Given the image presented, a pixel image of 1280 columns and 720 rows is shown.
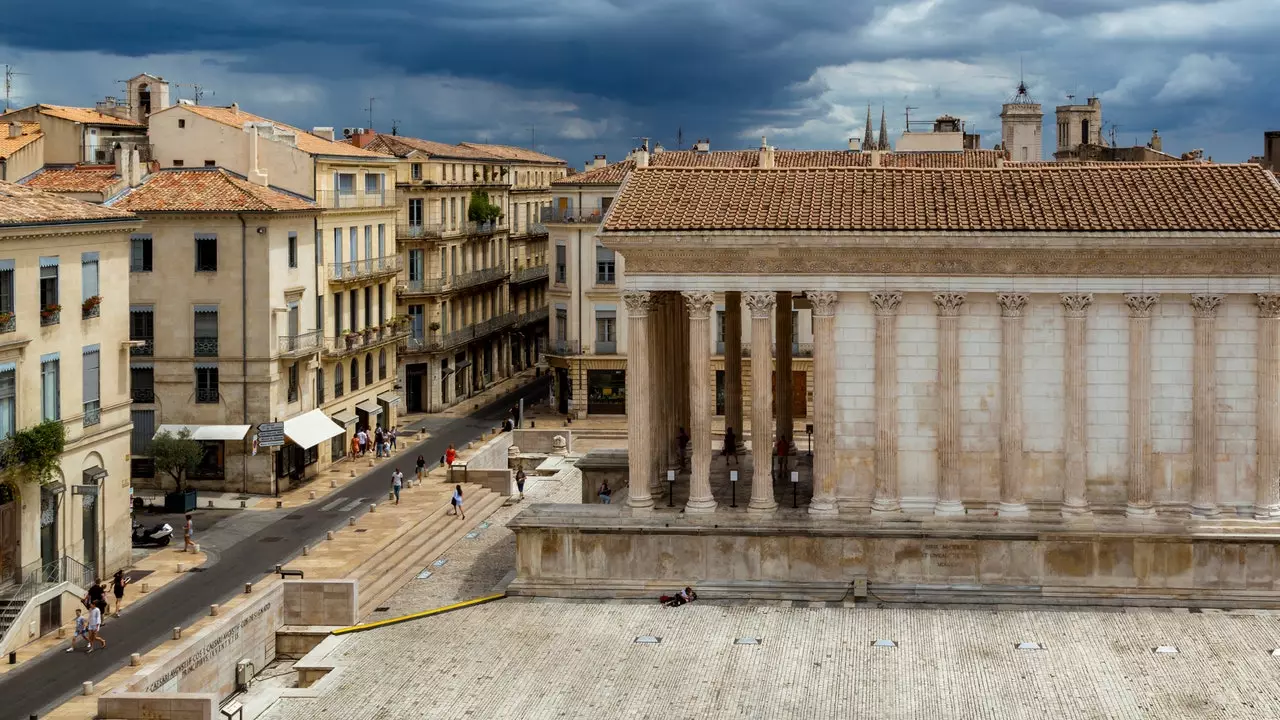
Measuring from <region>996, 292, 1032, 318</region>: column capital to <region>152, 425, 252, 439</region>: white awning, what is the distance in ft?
102

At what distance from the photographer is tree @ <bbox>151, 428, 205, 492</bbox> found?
58.8m

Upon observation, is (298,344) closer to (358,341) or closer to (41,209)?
(358,341)

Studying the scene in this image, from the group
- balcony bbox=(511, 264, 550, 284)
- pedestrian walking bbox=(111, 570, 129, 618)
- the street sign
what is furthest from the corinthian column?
balcony bbox=(511, 264, 550, 284)

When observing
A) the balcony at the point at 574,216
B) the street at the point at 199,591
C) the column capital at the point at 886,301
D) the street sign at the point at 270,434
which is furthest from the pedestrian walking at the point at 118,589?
the balcony at the point at 574,216

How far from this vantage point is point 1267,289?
139 feet

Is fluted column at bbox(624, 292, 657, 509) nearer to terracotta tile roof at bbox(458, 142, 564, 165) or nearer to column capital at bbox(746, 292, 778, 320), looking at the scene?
column capital at bbox(746, 292, 778, 320)

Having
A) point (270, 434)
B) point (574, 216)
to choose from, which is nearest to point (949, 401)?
point (270, 434)

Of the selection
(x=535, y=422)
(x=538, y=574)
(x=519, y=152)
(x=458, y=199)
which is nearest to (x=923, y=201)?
(x=538, y=574)

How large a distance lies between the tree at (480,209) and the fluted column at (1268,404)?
57143mm

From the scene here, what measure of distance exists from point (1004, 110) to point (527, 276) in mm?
32426

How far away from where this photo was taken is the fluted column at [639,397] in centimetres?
4369

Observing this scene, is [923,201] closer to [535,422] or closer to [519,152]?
[535,422]

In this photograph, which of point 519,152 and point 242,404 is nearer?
point 242,404

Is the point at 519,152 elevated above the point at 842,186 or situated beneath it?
elevated above
